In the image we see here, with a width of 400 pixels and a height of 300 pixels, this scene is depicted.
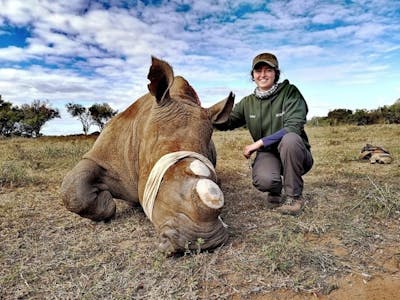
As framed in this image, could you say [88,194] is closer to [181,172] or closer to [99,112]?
[181,172]

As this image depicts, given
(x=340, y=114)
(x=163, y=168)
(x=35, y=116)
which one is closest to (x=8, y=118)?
(x=35, y=116)

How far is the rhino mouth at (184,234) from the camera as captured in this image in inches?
122

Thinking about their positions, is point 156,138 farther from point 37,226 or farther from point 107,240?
point 37,226

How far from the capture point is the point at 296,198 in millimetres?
4801

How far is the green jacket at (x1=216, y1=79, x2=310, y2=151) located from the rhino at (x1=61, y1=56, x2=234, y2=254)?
3.18 feet

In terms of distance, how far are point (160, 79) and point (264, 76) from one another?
1840 millimetres

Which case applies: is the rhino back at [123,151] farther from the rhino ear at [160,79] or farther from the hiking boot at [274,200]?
the hiking boot at [274,200]

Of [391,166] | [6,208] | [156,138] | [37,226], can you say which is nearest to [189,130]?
[156,138]

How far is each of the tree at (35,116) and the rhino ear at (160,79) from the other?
29.4m

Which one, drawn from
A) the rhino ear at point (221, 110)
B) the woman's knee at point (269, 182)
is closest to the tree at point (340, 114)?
the woman's knee at point (269, 182)

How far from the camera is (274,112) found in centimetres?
522

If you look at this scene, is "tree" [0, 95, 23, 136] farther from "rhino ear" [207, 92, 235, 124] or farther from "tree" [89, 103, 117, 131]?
"rhino ear" [207, 92, 235, 124]

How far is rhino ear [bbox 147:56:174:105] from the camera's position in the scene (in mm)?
3758

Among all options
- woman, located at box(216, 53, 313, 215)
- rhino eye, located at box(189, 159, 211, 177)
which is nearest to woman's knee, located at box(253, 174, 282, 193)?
woman, located at box(216, 53, 313, 215)
